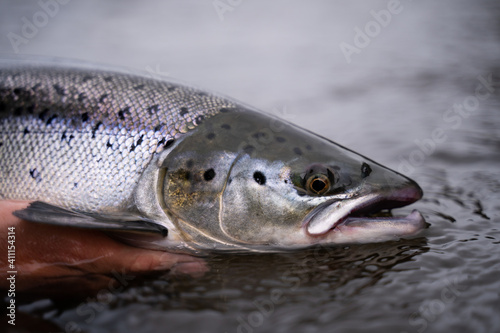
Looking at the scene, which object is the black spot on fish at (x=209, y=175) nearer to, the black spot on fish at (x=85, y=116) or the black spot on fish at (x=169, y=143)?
the black spot on fish at (x=169, y=143)

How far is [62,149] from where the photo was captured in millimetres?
2500

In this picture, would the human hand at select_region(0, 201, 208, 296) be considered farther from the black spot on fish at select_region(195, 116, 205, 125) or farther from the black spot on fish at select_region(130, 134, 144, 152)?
the black spot on fish at select_region(195, 116, 205, 125)

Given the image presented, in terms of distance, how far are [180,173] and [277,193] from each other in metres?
0.49

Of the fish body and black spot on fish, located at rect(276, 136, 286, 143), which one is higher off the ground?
black spot on fish, located at rect(276, 136, 286, 143)

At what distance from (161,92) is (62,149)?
591mm

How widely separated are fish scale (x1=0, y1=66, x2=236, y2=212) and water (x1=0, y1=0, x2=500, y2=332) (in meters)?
0.41

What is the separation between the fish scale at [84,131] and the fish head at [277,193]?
0.18 meters

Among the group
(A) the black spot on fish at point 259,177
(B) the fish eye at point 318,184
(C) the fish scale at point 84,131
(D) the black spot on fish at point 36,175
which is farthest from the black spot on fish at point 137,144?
(B) the fish eye at point 318,184

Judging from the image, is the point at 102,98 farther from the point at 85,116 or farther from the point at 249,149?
the point at 249,149

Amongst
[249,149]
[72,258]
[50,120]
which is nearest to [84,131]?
[50,120]

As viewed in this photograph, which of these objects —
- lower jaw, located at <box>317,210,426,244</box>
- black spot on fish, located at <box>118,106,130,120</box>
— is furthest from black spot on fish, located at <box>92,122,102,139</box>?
lower jaw, located at <box>317,210,426,244</box>

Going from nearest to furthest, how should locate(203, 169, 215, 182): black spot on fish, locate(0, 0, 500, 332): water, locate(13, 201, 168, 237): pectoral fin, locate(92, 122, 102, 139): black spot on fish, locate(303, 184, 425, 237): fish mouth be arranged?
locate(0, 0, 500, 332): water < locate(13, 201, 168, 237): pectoral fin < locate(303, 184, 425, 237): fish mouth < locate(203, 169, 215, 182): black spot on fish < locate(92, 122, 102, 139): black spot on fish

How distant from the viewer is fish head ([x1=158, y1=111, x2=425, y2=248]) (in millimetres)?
2297

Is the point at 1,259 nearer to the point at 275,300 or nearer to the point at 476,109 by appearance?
the point at 275,300
